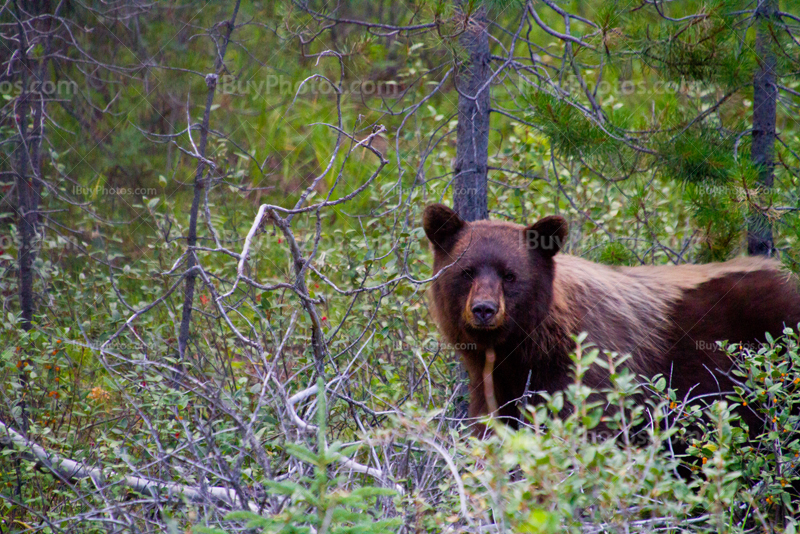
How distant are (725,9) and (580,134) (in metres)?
1.04

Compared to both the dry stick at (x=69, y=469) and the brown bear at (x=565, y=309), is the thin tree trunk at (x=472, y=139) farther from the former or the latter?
the dry stick at (x=69, y=469)

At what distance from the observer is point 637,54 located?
4199 millimetres

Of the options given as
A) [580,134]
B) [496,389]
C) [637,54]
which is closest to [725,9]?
[637,54]

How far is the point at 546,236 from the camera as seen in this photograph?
4324 millimetres

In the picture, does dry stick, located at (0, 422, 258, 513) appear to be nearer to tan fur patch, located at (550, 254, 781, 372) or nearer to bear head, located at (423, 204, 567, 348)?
bear head, located at (423, 204, 567, 348)

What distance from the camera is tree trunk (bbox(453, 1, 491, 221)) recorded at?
4.71 meters

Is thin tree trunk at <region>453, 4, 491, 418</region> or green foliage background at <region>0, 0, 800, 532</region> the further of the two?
thin tree trunk at <region>453, 4, 491, 418</region>

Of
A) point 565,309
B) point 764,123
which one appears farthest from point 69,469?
point 764,123

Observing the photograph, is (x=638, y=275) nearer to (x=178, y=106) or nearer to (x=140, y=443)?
(x=140, y=443)

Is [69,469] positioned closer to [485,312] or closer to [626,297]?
[485,312]

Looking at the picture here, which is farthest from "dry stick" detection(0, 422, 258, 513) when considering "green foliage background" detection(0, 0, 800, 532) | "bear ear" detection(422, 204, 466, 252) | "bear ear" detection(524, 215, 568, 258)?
"bear ear" detection(524, 215, 568, 258)

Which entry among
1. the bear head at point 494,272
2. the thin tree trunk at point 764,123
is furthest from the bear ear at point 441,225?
the thin tree trunk at point 764,123

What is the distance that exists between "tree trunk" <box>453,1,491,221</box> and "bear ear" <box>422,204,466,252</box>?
1.64 ft

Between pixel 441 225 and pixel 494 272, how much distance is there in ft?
1.51
